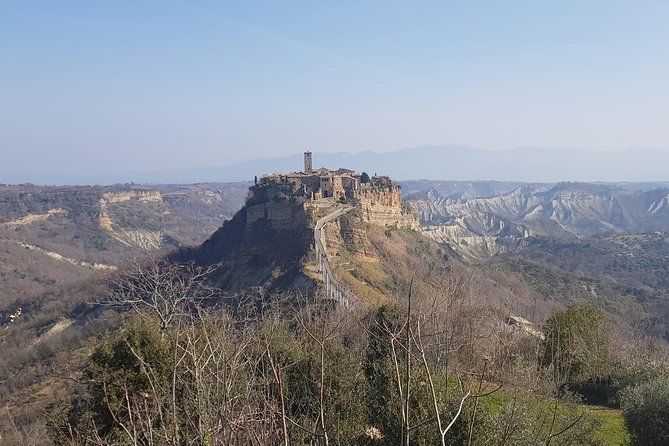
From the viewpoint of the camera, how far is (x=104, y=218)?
151125 millimetres

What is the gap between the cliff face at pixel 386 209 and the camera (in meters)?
66.2

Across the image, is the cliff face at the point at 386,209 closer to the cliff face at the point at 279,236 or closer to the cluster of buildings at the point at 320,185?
the cliff face at the point at 279,236

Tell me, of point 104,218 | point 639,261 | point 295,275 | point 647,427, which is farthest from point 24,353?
point 639,261

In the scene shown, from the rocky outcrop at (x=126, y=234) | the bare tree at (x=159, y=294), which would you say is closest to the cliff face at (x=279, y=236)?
the bare tree at (x=159, y=294)

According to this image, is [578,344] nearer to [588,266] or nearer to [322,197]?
[322,197]

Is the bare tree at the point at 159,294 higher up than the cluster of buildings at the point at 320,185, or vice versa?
the cluster of buildings at the point at 320,185

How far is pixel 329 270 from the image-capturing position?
154 ft

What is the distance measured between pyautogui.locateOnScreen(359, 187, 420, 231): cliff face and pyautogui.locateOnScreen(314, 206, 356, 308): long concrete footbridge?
5544 mm

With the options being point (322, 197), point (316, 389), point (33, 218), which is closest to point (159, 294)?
point (316, 389)

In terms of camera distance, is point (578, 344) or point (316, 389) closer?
point (316, 389)

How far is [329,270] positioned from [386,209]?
Result: 82.0 ft

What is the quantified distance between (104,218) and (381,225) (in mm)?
112242

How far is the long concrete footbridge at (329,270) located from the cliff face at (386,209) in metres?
5.54

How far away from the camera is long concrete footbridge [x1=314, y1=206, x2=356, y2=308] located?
39.2 metres
